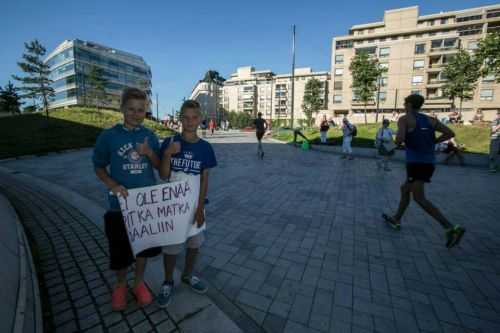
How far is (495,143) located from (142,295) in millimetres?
12197

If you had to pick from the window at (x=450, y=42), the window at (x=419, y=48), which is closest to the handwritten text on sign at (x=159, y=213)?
the window at (x=419, y=48)

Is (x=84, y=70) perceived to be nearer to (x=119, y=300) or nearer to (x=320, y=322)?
(x=119, y=300)

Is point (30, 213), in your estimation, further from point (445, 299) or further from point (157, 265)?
point (445, 299)

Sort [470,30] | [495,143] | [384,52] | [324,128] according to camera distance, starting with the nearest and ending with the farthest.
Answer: [495,143], [324,128], [470,30], [384,52]

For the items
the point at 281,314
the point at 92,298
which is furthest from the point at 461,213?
the point at 92,298

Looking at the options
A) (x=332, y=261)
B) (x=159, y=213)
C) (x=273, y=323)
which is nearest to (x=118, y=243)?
(x=159, y=213)

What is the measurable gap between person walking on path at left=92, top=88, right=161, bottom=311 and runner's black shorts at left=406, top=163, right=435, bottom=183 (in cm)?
356

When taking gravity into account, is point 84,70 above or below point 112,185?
above

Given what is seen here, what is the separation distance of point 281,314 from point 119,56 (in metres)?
86.8

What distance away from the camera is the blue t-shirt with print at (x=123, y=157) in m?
1.87

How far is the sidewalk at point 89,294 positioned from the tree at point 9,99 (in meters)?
53.9

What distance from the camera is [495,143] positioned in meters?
8.49

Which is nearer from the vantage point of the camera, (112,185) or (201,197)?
(112,185)

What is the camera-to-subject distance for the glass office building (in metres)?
59.8
